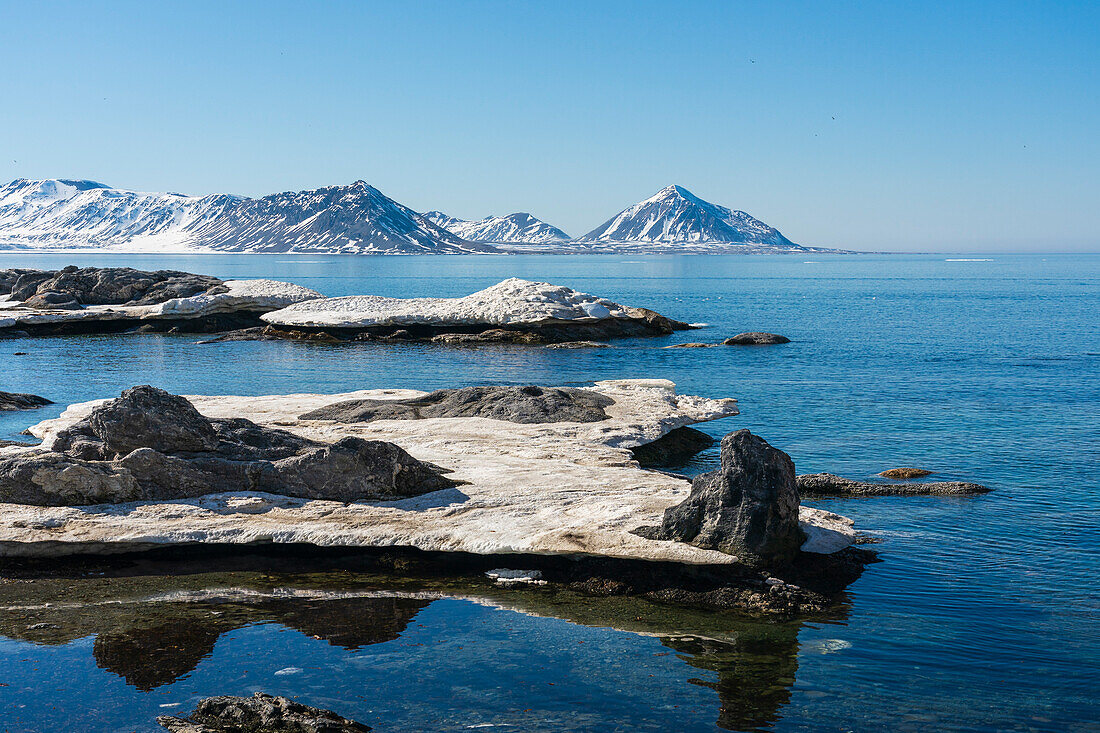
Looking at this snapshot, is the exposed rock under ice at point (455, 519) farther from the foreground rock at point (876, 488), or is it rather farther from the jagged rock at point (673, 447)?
the jagged rock at point (673, 447)

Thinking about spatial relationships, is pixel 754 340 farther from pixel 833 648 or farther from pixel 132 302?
pixel 132 302

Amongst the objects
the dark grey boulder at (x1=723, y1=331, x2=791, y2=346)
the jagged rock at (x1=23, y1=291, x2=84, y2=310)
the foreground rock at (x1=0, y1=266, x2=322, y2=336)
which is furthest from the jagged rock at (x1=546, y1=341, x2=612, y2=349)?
the jagged rock at (x1=23, y1=291, x2=84, y2=310)

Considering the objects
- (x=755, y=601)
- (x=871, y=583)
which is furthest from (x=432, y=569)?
(x=871, y=583)

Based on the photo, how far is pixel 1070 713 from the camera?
1115 centimetres

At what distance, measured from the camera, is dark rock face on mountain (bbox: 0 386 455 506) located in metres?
16.6

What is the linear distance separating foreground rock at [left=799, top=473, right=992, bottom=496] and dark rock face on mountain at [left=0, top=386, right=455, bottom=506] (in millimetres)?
8999

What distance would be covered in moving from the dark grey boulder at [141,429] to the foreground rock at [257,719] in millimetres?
8412

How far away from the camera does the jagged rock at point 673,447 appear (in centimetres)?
2503

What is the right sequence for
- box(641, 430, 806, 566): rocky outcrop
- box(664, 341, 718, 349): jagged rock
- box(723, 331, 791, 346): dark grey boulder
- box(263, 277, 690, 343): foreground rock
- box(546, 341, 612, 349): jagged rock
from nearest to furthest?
box(641, 430, 806, 566): rocky outcrop < box(664, 341, 718, 349): jagged rock < box(546, 341, 612, 349): jagged rock < box(723, 331, 791, 346): dark grey boulder < box(263, 277, 690, 343): foreground rock

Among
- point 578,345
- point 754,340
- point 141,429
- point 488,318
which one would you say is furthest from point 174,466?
point 754,340

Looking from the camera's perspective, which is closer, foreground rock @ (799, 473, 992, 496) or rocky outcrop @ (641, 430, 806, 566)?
rocky outcrop @ (641, 430, 806, 566)

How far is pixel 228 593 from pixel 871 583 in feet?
34.1

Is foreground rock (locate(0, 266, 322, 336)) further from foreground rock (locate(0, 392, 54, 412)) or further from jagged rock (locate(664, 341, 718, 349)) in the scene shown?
foreground rock (locate(0, 392, 54, 412))

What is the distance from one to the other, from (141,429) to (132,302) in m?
62.2
